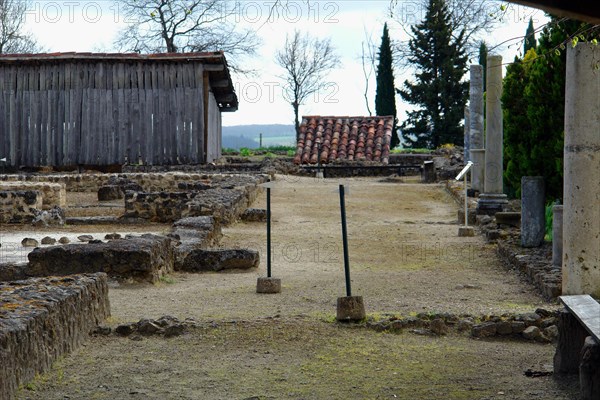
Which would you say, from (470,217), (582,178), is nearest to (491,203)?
(470,217)

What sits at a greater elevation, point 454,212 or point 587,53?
point 587,53

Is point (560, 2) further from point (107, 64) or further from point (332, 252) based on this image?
point (107, 64)

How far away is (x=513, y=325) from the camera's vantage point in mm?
6816

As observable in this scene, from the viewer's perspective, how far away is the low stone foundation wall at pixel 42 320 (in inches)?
200

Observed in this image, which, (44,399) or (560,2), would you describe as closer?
(560,2)

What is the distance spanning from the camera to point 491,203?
15742mm

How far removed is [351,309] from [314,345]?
710 millimetres

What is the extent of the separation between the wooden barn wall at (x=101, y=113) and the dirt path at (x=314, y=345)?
16.8 meters

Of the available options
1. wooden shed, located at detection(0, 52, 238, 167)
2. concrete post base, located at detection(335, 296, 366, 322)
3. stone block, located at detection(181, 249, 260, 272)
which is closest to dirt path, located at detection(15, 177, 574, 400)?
concrete post base, located at detection(335, 296, 366, 322)

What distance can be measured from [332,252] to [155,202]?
4.73 meters

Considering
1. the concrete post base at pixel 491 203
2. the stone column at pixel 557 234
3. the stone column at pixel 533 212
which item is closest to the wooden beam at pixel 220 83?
the concrete post base at pixel 491 203

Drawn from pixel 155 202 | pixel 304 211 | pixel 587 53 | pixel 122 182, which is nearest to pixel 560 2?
pixel 587 53

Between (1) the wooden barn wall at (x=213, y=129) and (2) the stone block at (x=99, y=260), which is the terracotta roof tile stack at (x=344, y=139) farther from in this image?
(2) the stone block at (x=99, y=260)

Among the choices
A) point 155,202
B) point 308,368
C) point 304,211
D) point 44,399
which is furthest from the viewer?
point 304,211
